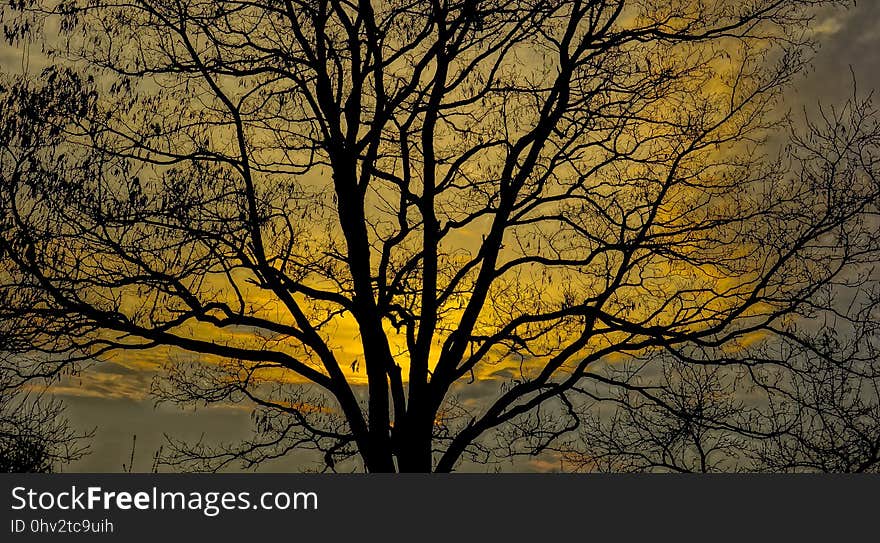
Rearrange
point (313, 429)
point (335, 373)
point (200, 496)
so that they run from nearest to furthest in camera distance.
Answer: point (200, 496) < point (335, 373) < point (313, 429)

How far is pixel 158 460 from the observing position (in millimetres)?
13125

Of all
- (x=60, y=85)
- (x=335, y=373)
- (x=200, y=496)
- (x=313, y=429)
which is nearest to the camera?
(x=200, y=496)

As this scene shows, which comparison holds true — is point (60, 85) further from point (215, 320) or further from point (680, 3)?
point (680, 3)

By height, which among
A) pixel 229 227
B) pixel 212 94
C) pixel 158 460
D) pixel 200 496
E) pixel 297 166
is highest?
pixel 212 94

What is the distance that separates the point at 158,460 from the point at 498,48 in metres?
7.35

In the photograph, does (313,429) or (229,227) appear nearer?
(229,227)

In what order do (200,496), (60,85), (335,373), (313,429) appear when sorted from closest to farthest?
(200,496)
(60,85)
(335,373)
(313,429)

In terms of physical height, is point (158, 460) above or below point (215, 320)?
below

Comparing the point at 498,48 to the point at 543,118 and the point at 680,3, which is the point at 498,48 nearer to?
the point at 543,118

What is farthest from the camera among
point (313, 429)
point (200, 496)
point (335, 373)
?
point (313, 429)

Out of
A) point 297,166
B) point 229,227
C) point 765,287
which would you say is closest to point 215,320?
point 229,227

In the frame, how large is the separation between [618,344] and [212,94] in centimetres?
643

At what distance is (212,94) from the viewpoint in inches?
499

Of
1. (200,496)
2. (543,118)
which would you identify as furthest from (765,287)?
(200,496)
